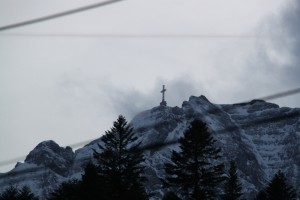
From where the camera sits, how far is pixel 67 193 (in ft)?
156

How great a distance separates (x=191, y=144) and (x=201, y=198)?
11.8 ft

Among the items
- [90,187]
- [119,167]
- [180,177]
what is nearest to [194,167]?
[180,177]

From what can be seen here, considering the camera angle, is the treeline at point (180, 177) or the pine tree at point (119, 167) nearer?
the treeline at point (180, 177)

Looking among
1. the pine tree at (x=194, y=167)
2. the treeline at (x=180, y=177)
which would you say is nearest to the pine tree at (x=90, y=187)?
the treeline at (x=180, y=177)

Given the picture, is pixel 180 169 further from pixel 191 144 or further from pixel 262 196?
pixel 262 196

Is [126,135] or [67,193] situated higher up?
[126,135]

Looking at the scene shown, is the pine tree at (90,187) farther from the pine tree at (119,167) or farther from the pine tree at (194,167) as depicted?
the pine tree at (194,167)

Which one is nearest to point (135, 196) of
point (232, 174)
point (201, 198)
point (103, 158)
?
point (201, 198)

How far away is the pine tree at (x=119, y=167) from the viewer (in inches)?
1558

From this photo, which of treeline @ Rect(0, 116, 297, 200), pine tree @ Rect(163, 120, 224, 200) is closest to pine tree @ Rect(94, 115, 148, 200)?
treeline @ Rect(0, 116, 297, 200)

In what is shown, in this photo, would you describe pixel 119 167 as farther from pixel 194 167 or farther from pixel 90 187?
pixel 194 167

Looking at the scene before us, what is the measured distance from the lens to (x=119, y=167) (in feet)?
147

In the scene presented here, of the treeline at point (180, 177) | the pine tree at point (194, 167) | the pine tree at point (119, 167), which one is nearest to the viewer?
the treeline at point (180, 177)

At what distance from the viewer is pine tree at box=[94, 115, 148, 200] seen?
3956 centimetres
